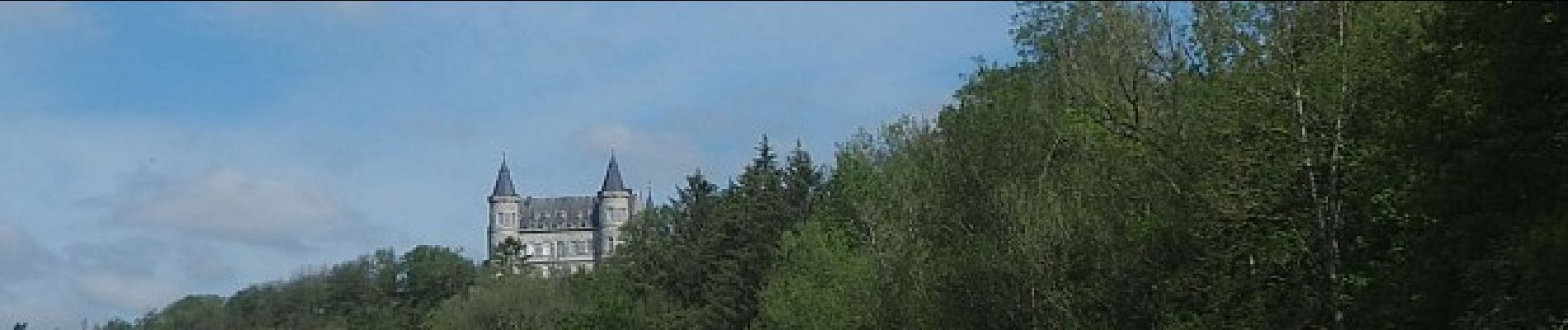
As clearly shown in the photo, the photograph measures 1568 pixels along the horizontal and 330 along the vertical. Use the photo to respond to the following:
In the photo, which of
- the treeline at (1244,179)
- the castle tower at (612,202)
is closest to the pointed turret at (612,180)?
the castle tower at (612,202)

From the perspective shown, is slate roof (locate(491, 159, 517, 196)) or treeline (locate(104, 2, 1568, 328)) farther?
slate roof (locate(491, 159, 517, 196))

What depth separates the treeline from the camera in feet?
62.1

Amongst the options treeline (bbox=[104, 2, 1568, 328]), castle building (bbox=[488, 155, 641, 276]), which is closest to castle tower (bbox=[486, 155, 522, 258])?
castle building (bbox=[488, 155, 641, 276])

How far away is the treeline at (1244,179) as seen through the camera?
18.9m

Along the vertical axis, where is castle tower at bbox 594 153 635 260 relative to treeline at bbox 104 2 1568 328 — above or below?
above

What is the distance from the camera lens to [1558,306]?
1941 cm

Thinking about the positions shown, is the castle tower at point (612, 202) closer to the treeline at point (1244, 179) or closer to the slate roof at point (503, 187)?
the slate roof at point (503, 187)

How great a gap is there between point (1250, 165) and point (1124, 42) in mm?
6897

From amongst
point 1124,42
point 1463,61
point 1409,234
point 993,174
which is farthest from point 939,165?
point 1463,61

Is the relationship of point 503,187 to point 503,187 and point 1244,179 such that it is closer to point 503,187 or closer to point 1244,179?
point 503,187

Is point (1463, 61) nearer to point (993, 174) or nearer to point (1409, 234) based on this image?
point (1409, 234)

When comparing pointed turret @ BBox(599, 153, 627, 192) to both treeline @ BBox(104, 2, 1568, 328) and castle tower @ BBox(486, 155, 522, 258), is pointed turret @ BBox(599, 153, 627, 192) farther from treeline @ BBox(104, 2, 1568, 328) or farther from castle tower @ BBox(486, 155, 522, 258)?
treeline @ BBox(104, 2, 1568, 328)

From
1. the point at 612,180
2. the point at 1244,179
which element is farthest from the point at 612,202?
the point at 1244,179

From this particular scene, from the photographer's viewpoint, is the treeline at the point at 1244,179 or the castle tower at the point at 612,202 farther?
the castle tower at the point at 612,202
